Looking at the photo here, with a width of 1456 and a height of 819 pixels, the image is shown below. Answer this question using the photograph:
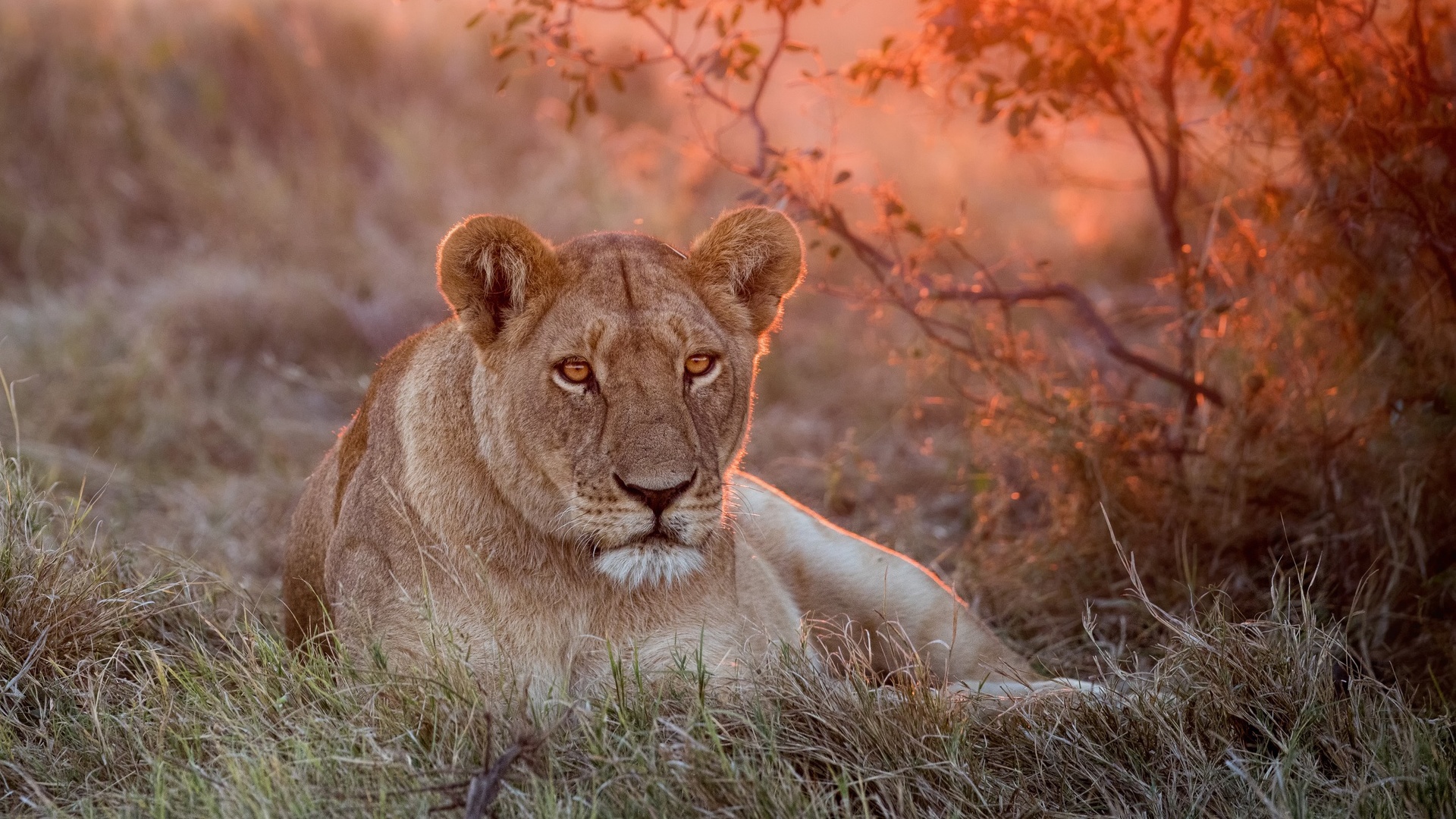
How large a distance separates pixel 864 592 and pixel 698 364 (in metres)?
1.51

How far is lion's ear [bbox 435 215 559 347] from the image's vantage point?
3.21 m

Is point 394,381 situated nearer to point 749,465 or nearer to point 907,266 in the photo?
point 907,266

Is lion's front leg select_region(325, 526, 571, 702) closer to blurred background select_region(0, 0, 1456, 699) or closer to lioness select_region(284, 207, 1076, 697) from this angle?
lioness select_region(284, 207, 1076, 697)

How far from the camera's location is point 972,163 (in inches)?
493

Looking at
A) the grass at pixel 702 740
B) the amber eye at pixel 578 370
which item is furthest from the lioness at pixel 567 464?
the grass at pixel 702 740

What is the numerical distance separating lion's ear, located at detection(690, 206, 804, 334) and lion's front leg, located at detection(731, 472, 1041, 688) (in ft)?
2.72

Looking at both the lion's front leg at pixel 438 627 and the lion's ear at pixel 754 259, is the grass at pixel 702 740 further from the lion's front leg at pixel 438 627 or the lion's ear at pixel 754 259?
the lion's ear at pixel 754 259

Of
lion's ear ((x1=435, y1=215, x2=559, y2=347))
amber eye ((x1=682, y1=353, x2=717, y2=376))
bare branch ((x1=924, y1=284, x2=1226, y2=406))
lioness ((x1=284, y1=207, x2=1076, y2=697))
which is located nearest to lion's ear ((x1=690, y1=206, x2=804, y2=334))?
lioness ((x1=284, y1=207, x2=1076, y2=697))

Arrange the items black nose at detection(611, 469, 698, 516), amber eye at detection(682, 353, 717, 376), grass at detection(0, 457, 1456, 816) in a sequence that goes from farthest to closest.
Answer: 1. amber eye at detection(682, 353, 717, 376)
2. black nose at detection(611, 469, 698, 516)
3. grass at detection(0, 457, 1456, 816)

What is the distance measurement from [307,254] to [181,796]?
7.31m

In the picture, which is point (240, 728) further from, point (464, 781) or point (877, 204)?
point (877, 204)

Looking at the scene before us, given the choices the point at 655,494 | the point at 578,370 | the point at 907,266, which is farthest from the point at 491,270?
the point at 907,266

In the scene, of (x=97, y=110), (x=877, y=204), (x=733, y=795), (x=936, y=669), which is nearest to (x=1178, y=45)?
(x=877, y=204)

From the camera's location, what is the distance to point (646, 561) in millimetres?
3160
